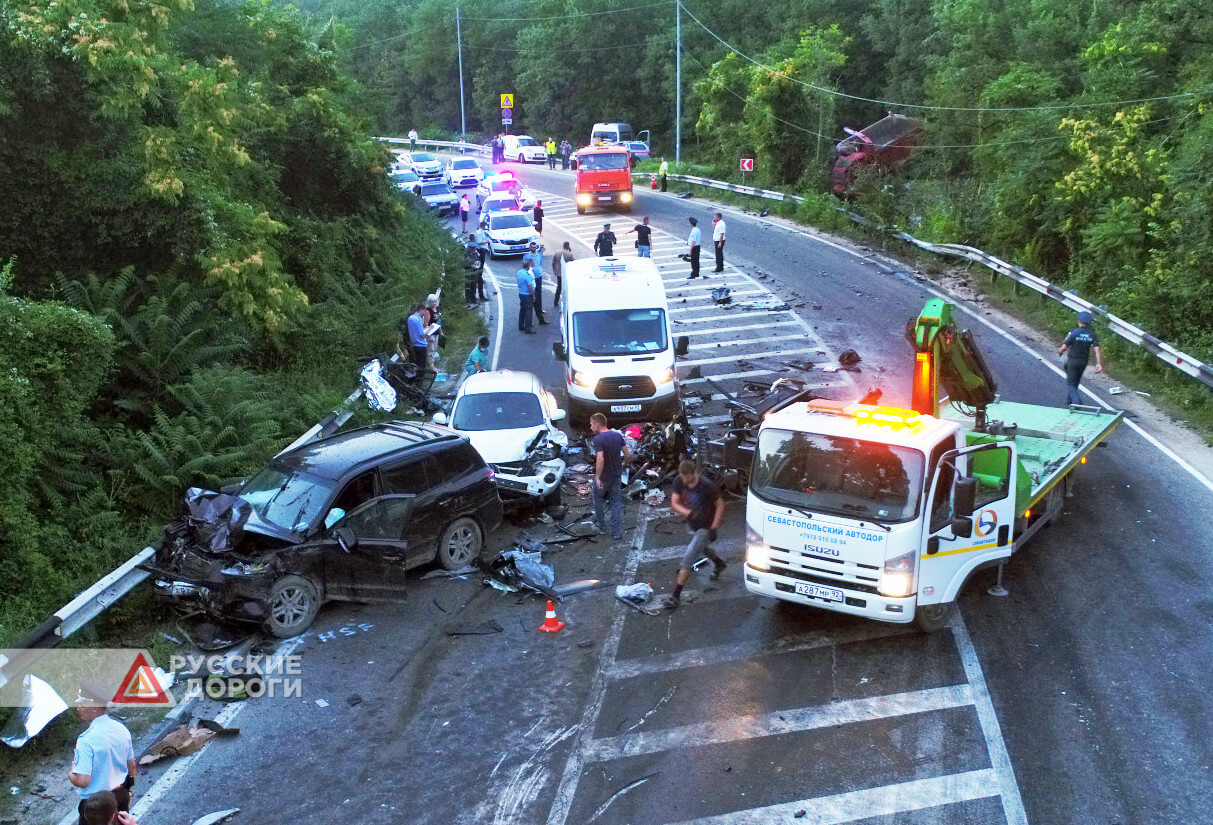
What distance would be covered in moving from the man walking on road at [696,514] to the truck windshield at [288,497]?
12.3ft

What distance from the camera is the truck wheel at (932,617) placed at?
9750mm

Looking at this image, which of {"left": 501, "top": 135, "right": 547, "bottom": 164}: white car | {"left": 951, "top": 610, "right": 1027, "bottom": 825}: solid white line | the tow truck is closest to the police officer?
the tow truck

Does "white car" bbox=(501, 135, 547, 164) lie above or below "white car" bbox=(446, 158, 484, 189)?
above

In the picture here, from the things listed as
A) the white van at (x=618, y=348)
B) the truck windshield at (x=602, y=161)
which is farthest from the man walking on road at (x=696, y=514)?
the truck windshield at (x=602, y=161)

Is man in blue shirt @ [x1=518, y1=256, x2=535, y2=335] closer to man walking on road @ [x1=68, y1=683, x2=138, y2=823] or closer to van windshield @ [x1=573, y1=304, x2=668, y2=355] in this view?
van windshield @ [x1=573, y1=304, x2=668, y2=355]

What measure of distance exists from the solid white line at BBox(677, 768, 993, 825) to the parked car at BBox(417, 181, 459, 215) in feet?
122

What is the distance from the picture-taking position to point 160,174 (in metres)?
14.8

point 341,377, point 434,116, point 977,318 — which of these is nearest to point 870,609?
point 341,377

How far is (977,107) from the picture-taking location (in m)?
36.7

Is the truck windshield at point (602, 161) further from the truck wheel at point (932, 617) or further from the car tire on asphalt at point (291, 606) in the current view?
the truck wheel at point (932, 617)

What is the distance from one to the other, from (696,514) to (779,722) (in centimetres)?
284

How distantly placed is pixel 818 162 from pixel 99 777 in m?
39.1

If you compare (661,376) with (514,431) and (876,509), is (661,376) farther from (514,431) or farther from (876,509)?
(876,509)

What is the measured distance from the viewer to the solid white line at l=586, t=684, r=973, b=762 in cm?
835
